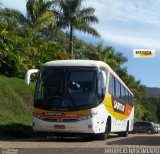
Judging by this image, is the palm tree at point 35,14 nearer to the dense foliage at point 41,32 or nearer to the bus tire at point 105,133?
the dense foliage at point 41,32

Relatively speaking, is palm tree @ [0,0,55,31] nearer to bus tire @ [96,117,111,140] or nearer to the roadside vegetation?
the roadside vegetation

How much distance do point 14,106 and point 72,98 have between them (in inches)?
368

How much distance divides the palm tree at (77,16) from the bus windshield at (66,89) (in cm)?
2503

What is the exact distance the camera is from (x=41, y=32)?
4894 centimetres

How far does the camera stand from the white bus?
1897cm

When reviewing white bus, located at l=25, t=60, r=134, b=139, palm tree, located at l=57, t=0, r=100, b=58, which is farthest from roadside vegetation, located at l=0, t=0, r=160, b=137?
white bus, located at l=25, t=60, r=134, b=139

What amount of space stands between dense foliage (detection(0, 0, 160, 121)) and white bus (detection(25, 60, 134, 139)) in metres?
12.3

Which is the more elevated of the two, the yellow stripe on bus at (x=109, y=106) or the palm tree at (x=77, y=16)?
the palm tree at (x=77, y=16)

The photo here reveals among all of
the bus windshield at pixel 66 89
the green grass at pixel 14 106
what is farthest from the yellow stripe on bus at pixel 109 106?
the green grass at pixel 14 106

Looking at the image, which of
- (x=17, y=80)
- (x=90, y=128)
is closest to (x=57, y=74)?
(x=90, y=128)

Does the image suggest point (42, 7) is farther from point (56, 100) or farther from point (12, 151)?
point (12, 151)

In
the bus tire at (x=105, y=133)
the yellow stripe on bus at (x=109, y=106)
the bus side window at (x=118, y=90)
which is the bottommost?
the bus tire at (x=105, y=133)

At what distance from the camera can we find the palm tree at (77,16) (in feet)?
146

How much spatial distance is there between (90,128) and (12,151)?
576cm
